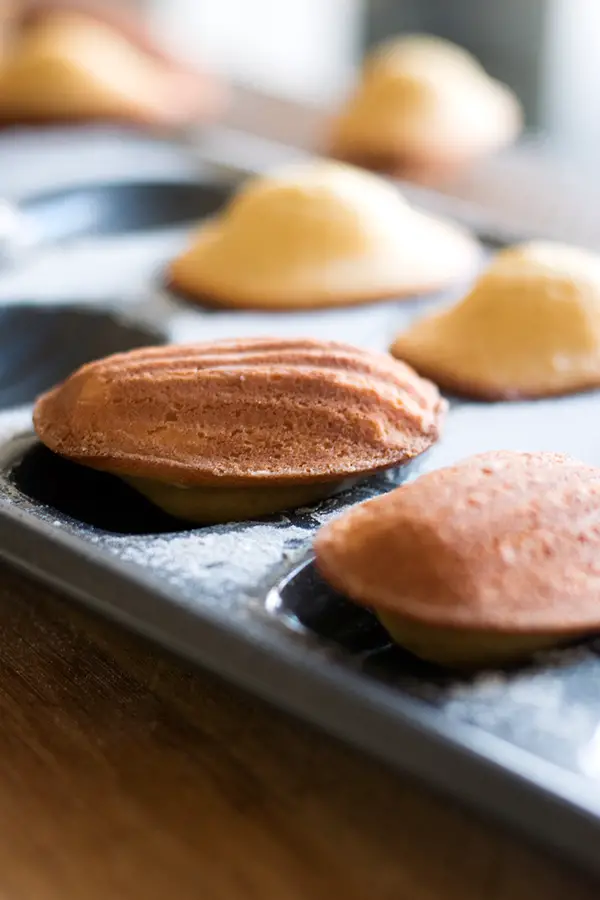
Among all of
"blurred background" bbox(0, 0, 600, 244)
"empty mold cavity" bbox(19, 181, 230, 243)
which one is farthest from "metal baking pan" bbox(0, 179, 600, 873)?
"blurred background" bbox(0, 0, 600, 244)

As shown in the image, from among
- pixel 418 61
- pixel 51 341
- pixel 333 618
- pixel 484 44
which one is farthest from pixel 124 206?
pixel 484 44

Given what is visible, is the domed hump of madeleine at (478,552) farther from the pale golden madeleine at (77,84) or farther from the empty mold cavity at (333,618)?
the pale golden madeleine at (77,84)

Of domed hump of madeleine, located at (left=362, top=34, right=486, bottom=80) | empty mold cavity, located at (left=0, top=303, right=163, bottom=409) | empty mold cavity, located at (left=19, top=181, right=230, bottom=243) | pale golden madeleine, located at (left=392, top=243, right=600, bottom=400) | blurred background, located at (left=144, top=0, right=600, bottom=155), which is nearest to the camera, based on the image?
pale golden madeleine, located at (left=392, top=243, right=600, bottom=400)

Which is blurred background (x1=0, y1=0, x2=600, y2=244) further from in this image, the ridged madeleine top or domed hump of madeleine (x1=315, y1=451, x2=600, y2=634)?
domed hump of madeleine (x1=315, y1=451, x2=600, y2=634)

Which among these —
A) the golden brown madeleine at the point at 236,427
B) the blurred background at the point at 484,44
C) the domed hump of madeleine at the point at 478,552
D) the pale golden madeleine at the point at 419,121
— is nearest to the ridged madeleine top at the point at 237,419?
the golden brown madeleine at the point at 236,427

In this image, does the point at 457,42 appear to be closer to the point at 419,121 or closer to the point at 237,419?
the point at 419,121

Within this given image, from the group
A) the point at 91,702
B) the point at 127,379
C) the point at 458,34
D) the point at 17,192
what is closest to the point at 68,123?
the point at 17,192
